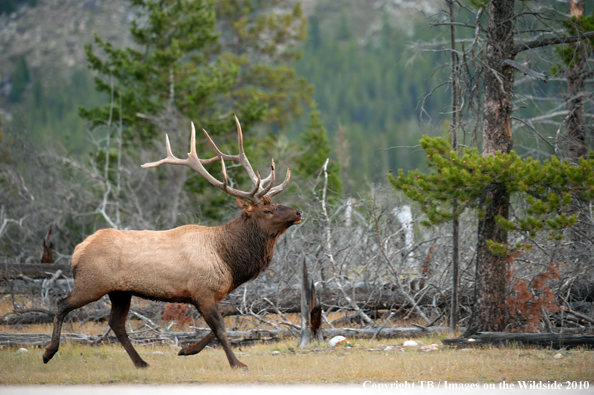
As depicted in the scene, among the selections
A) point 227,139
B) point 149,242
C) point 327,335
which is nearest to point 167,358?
point 149,242

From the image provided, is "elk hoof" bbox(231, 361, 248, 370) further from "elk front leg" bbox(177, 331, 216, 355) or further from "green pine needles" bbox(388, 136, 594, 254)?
"green pine needles" bbox(388, 136, 594, 254)

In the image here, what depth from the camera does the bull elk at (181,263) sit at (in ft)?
24.0

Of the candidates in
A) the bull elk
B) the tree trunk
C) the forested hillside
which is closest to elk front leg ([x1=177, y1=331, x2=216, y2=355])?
the bull elk

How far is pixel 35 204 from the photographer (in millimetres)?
19891

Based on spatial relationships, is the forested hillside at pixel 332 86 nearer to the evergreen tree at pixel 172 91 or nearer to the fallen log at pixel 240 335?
the evergreen tree at pixel 172 91

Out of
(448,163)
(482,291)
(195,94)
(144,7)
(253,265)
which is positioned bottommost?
(482,291)

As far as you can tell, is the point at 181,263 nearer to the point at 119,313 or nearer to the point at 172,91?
the point at 119,313

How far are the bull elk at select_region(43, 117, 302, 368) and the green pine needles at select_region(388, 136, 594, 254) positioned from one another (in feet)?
6.11

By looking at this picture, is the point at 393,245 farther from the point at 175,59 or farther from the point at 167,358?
the point at 175,59

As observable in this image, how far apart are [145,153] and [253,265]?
47.5 ft

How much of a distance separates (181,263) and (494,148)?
15.1ft

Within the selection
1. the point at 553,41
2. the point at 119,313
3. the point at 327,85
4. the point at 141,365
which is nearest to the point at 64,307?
the point at 119,313

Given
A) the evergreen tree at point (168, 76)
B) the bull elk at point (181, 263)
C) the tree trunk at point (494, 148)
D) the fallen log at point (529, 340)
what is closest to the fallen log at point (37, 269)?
the bull elk at point (181, 263)

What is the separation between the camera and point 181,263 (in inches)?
291
